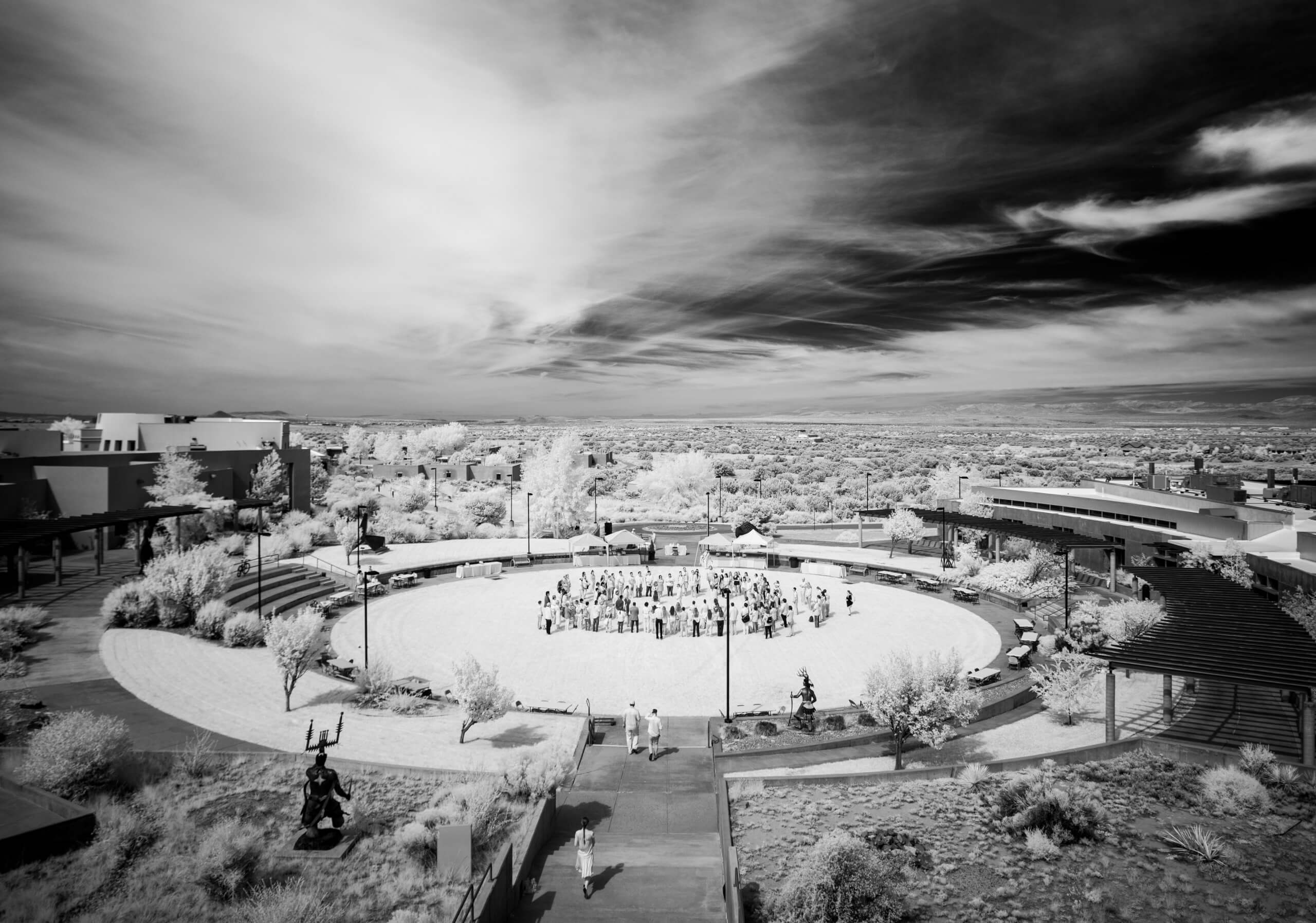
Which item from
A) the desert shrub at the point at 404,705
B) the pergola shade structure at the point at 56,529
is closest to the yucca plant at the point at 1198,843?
the desert shrub at the point at 404,705

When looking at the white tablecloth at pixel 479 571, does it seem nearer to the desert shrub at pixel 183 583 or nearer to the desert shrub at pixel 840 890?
the desert shrub at pixel 183 583

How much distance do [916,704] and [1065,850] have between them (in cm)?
371

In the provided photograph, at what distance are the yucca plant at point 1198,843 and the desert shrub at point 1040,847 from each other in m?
1.77

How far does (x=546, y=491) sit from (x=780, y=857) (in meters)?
39.7

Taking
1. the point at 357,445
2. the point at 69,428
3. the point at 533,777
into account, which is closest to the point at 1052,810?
the point at 533,777

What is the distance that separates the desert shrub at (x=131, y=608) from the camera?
2189 cm

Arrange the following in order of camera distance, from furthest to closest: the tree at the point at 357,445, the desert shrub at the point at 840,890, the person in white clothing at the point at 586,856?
the tree at the point at 357,445
the person in white clothing at the point at 586,856
the desert shrub at the point at 840,890

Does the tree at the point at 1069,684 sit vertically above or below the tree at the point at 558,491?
below

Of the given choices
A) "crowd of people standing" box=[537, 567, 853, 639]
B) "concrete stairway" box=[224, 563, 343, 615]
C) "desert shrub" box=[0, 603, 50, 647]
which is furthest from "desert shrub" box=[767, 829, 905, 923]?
"concrete stairway" box=[224, 563, 343, 615]

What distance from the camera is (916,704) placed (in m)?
13.6

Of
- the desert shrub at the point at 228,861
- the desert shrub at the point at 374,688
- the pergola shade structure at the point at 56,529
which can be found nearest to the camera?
the desert shrub at the point at 228,861

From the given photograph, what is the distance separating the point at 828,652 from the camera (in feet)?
74.5

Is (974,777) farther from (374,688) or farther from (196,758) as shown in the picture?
(374,688)

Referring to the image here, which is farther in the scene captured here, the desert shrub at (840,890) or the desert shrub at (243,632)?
the desert shrub at (243,632)
